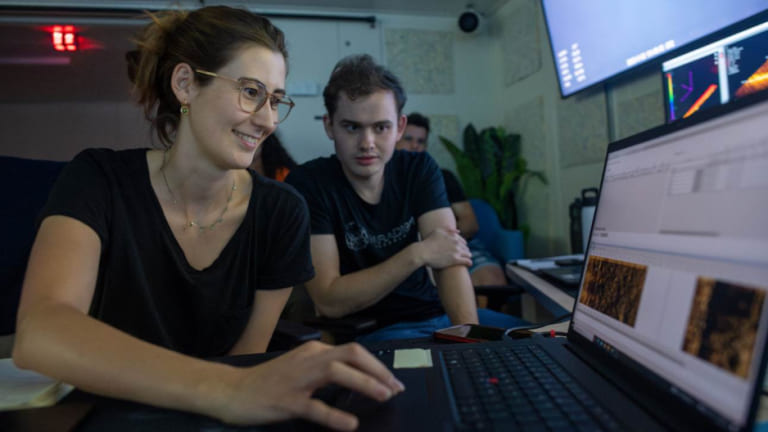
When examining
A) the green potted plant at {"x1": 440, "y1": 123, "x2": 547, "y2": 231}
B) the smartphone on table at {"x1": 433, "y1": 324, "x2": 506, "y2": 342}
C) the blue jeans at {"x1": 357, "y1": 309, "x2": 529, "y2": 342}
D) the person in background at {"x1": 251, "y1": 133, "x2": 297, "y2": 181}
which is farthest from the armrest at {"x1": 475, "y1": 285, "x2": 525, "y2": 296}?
the green potted plant at {"x1": 440, "y1": 123, "x2": 547, "y2": 231}

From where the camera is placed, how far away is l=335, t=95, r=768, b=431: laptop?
1.36ft

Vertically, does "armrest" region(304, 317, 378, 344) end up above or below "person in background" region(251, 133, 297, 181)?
below

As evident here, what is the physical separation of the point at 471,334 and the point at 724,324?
1.73 feet

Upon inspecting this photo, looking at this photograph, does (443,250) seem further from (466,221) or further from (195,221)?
(466,221)

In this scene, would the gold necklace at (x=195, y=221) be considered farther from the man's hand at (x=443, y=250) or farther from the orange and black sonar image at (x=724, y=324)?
the orange and black sonar image at (x=724, y=324)

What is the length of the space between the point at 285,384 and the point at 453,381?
220 mm

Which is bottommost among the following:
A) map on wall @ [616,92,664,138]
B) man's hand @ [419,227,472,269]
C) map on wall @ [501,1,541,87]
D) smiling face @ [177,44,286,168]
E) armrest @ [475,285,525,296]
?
armrest @ [475,285,525,296]

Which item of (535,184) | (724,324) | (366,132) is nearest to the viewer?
(724,324)

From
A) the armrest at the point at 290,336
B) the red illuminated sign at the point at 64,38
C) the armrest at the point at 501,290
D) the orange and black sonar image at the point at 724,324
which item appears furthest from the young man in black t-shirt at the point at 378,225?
the red illuminated sign at the point at 64,38

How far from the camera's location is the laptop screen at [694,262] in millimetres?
409

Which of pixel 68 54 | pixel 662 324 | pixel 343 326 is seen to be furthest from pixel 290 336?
pixel 68 54

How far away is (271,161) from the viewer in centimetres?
301

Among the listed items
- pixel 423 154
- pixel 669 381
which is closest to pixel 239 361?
pixel 669 381

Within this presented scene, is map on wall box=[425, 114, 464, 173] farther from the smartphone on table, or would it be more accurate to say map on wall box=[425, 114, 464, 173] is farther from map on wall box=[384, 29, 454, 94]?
the smartphone on table
